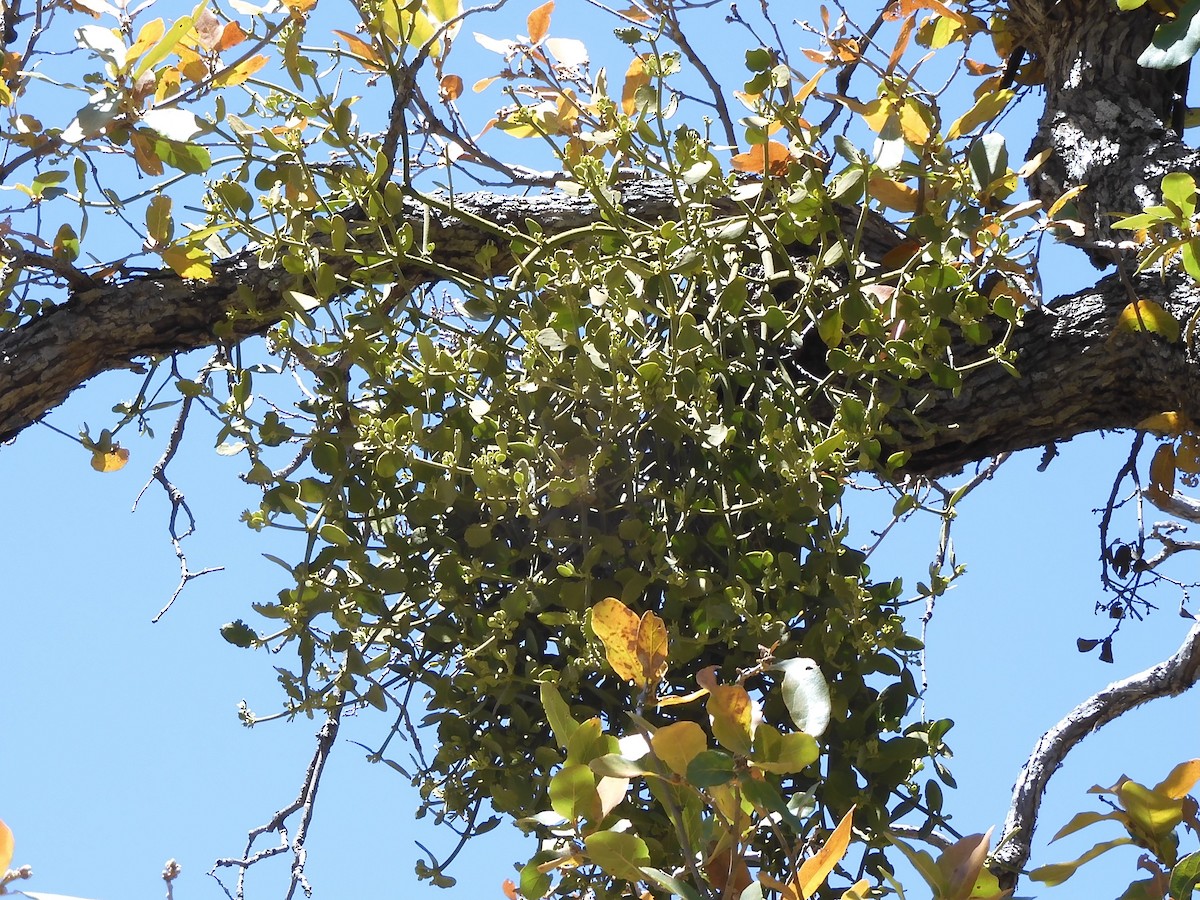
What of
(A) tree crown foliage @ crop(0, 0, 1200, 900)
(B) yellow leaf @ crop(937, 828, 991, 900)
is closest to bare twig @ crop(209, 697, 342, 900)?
(A) tree crown foliage @ crop(0, 0, 1200, 900)

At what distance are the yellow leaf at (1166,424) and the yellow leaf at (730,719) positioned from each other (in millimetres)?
780

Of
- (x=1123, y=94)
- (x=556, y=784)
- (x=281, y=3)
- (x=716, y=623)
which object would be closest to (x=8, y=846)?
(x=556, y=784)

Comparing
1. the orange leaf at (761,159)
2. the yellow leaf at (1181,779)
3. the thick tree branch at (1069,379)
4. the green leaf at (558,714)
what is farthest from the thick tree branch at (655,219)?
the green leaf at (558,714)

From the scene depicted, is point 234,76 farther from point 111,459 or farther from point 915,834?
point 915,834

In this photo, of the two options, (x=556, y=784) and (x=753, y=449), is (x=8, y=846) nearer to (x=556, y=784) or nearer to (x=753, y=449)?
(x=556, y=784)

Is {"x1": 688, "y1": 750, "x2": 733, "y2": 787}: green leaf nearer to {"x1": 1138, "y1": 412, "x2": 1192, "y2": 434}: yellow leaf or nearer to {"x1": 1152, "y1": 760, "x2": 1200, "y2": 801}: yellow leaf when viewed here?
{"x1": 1152, "y1": 760, "x2": 1200, "y2": 801}: yellow leaf

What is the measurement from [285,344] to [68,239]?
0.40 meters

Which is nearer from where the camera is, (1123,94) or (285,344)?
(285,344)

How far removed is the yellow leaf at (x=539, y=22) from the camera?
1126 millimetres

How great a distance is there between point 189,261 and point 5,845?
66 cm

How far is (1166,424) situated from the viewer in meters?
1.20

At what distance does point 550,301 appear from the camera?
0.95 metres

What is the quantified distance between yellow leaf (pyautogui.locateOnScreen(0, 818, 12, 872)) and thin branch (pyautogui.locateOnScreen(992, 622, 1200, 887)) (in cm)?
126

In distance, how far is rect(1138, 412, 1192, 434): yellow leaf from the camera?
1188 mm
